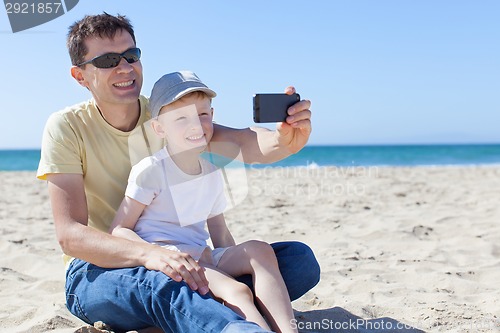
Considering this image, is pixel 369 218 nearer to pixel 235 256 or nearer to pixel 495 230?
pixel 495 230

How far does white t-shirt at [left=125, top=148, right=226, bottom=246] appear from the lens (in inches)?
95.4

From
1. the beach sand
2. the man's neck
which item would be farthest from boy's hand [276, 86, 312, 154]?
the beach sand

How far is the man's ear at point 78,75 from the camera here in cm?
272

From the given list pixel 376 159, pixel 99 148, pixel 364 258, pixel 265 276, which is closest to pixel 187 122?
pixel 99 148

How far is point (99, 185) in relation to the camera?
8.83ft

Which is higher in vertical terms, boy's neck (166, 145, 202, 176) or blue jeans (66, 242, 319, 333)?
boy's neck (166, 145, 202, 176)

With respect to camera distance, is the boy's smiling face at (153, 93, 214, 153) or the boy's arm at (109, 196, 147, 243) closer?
the boy's arm at (109, 196, 147, 243)

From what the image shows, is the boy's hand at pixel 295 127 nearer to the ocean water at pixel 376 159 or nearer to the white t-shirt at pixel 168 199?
the white t-shirt at pixel 168 199

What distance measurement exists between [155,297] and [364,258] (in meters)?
2.29

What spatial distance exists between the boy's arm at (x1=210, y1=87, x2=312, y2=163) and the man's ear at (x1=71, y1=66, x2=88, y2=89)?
0.72 m

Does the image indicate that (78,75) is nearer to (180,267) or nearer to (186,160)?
(186,160)

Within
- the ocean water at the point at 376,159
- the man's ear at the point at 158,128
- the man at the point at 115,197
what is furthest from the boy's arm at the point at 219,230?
the ocean water at the point at 376,159

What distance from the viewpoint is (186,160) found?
2.60 meters

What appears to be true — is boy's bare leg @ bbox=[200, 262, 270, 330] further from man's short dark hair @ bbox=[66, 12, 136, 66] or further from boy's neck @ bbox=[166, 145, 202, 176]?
man's short dark hair @ bbox=[66, 12, 136, 66]
